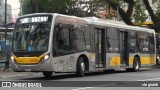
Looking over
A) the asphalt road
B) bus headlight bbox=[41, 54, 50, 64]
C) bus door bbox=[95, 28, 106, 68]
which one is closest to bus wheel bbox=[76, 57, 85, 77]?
the asphalt road

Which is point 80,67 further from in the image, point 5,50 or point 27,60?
point 5,50

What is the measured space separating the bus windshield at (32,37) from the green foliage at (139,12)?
24269mm

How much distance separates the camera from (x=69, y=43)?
2273 centimetres

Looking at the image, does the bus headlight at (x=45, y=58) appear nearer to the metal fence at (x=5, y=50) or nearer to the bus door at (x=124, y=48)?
the metal fence at (x=5, y=50)

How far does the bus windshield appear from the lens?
2133cm

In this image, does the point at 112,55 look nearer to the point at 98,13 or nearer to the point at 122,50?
the point at 122,50

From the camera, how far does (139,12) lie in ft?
150

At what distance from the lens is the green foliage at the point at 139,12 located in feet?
147

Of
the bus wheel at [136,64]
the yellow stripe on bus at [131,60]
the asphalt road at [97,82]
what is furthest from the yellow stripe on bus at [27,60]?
the bus wheel at [136,64]

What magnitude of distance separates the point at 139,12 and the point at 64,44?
24529 millimetres

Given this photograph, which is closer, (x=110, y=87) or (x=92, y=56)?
(x=110, y=87)

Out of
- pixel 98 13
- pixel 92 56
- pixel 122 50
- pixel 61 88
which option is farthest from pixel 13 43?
pixel 98 13

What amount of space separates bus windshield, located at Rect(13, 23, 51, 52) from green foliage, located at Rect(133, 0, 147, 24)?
79.6ft

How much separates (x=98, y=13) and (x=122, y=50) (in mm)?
40754
